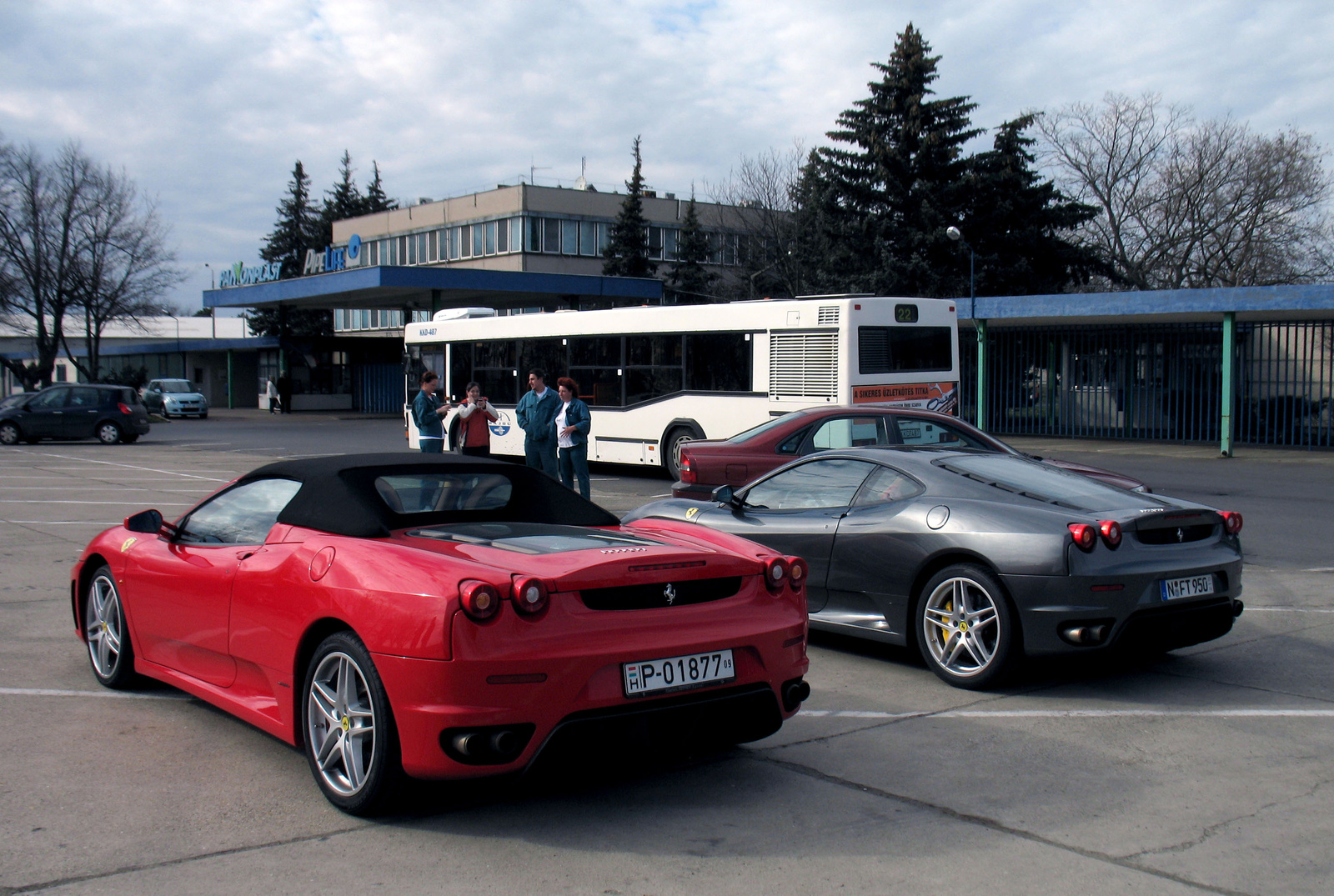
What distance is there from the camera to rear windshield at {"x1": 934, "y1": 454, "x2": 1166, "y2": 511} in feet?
20.9

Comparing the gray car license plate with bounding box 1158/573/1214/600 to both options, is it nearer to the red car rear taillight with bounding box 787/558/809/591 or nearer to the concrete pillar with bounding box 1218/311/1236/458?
the red car rear taillight with bounding box 787/558/809/591

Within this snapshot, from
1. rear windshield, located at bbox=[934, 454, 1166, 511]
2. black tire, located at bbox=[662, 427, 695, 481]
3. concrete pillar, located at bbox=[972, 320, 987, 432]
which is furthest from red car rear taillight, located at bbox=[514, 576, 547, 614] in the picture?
concrete pillar, located at bbox=[972, 320, 987, 432]

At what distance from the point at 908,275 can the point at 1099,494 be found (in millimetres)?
36321

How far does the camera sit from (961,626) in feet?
20.4

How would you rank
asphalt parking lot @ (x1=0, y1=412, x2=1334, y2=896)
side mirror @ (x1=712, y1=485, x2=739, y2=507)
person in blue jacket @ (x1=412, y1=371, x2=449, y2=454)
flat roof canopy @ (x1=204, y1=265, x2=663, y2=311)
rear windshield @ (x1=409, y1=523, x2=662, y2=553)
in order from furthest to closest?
flat roof canopy @ (x1=204, y1=265, x2=663, y2=311) < person in blue jacket @ (x1=412, y1=371, x2=449, y2=454) < side mirror @ (x1=712, y1=485, x2=739, y2=507) < rear windshield @ (x1=409, y1=523, x2=662, y2=553) < asphalt parking lot @ (x1=0, y1=412, x2=1334, y2=896)

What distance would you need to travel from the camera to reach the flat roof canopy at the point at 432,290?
40188 mm

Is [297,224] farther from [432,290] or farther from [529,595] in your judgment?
[529,595]

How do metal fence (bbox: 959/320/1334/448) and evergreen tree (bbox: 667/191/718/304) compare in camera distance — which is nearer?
metal fence (bbox: 959/320/1334/448)

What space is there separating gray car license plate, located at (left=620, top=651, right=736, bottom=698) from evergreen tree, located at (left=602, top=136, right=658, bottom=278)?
55.5m

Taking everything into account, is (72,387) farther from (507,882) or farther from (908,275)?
(507,882)

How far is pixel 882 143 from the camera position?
41.5 m

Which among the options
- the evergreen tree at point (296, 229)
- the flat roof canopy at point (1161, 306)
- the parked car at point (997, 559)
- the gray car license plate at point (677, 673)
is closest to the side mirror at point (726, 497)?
the parked car at point (997, 559)

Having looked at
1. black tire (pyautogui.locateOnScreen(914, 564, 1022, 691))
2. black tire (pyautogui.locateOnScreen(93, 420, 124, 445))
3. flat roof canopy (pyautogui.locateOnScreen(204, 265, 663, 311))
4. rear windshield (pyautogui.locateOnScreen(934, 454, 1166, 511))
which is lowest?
black tire (pyautogui.locateOnScreen(914, 564, 1022, 691))

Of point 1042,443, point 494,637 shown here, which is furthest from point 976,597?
point 1042,443
